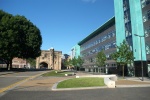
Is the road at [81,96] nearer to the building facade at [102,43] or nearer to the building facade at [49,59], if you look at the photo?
the building facade at [102,43]

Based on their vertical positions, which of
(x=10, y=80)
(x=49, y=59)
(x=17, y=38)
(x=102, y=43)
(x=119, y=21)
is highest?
(x=119, y=21)

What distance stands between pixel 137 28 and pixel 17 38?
34.0 metres

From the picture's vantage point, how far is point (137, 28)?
41.8 metres

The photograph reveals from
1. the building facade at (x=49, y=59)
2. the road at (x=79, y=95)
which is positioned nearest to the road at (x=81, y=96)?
the road at (x=79, y=95)

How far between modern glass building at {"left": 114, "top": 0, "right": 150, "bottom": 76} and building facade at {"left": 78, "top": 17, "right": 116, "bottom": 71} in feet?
26.5

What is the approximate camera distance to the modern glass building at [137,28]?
40.1 meters

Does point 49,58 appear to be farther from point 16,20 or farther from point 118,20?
point 118,20

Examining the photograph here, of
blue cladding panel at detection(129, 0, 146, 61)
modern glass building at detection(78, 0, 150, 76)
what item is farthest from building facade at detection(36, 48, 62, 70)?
blue cladding panel at detection(129, 0, 146, 61)

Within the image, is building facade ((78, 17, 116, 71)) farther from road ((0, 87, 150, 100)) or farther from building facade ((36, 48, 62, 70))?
building facade ((36, 48, 62, 70))

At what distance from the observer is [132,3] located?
4359 centimetres

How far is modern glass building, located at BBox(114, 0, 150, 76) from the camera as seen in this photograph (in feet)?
131

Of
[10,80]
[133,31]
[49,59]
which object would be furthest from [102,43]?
[49,59]

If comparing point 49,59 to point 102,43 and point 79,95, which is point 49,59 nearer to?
point 102,43

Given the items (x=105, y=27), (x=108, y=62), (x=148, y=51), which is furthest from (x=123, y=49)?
(x=105, y=27)
